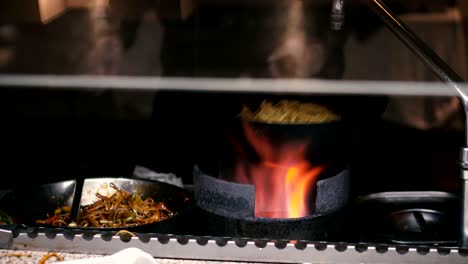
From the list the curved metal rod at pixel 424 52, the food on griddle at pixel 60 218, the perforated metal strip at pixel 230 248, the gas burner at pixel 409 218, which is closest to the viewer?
the curved metal rod at pixel 424 52

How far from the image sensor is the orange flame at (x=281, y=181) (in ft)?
7.12

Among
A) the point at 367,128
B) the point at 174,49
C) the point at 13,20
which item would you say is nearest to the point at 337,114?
the point at 367,128

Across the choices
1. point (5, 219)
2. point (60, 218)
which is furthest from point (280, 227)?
point (5, 219)

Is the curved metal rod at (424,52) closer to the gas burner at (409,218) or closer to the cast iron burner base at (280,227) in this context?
the gas burner at (409,218)

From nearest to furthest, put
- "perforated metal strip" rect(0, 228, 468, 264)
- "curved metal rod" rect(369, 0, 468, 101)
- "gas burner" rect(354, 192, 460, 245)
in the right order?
"curved metal rod" rect(369, 0, 468, 101), "perforated metal strip" rect(0, 228, 468, 264), "gas burner" rect(354, 192, 460, 245)

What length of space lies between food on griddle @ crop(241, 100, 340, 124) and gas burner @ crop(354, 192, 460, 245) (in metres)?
0.28

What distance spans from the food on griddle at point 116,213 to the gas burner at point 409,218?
21.7 inches

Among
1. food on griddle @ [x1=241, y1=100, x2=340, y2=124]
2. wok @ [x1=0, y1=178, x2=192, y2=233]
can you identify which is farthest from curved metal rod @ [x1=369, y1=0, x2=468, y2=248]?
wok @ [x1=0, y1=178, x2=192, y2=233]

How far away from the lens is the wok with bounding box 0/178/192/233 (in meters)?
2.16

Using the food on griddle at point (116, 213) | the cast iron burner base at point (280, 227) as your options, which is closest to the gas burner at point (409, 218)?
the cast iron burner base at point (280, 227)

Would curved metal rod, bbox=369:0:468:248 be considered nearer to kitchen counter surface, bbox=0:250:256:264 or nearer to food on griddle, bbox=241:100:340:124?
food on griddle, bbox=241:100:340:124

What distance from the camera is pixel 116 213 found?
7.21 ft

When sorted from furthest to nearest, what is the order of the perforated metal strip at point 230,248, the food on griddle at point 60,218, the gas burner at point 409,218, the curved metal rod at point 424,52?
the food on griddle at point 60,218, the gas burner at point 409,218, the perforated metal strip at point 230,248, the curved metal rod at point 424,52

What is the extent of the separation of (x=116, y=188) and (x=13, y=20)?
0.87 m
